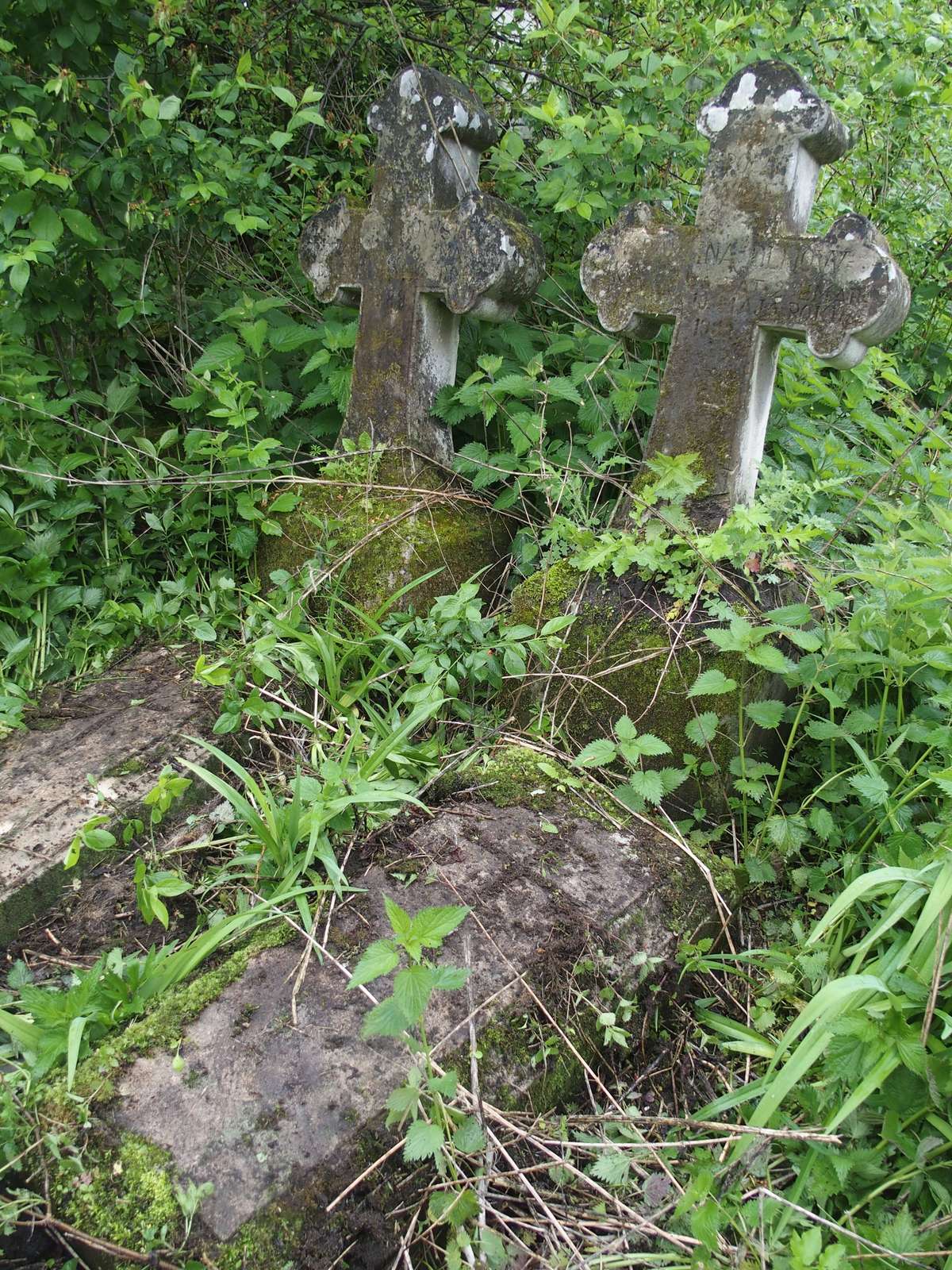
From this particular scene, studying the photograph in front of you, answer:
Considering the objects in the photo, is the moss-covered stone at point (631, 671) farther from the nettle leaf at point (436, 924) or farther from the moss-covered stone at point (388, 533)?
the nettle leaf at point (436, 924)

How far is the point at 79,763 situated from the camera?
2623 mm

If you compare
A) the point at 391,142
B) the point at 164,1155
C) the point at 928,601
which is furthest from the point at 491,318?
the point at 164,1155

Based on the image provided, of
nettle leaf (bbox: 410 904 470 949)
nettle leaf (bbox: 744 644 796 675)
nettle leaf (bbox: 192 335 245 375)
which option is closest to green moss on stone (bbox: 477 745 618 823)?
nettle leaf (bbox: 744 644 796 675)

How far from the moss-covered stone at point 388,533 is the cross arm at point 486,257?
2.01ft

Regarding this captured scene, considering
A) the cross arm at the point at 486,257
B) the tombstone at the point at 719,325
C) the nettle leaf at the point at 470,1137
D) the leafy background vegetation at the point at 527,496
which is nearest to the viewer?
the nettle leaf at the point at 470,1137

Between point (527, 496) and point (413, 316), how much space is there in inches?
30.9

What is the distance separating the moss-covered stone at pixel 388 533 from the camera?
321 centimetres

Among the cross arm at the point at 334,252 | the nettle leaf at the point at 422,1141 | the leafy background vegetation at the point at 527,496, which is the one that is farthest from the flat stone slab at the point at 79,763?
the cross arm at the point at 334,252

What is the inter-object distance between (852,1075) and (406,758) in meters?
1.27

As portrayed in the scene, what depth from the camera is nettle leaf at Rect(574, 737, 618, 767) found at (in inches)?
91.7

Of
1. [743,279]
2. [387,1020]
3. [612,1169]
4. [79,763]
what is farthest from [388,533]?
[612,1169]

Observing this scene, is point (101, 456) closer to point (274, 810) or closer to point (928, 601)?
point (274, 810)

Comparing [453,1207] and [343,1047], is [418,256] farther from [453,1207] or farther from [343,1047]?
[453,1207]

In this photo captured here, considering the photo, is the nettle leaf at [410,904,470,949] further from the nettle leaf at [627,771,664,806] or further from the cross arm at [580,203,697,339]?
the cross arm at [580,203,697,339]
